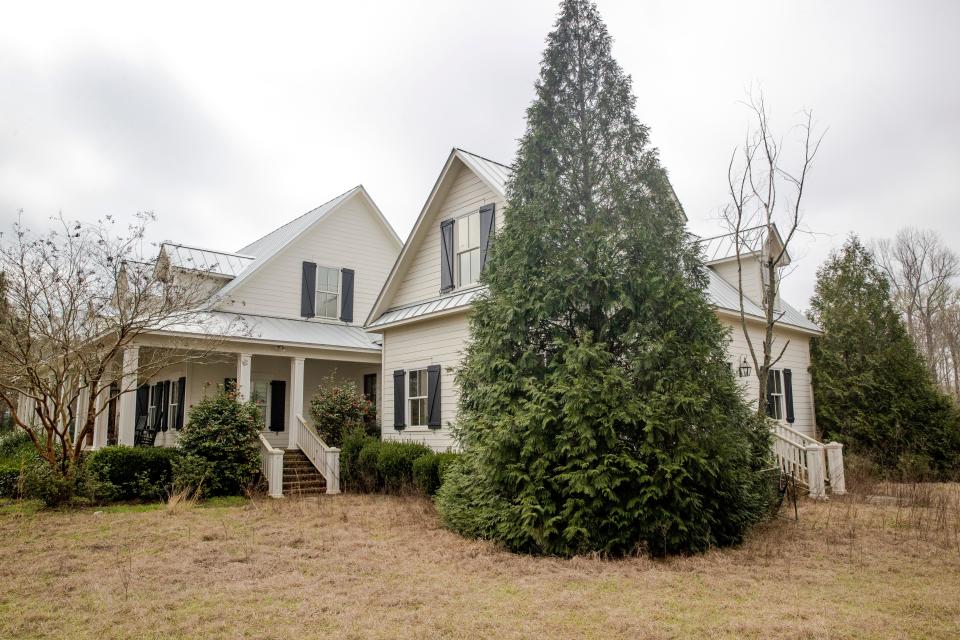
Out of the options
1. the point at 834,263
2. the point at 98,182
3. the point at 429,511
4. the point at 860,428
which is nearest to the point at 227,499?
the point at 429,511

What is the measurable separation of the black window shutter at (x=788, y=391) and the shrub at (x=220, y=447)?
13.3 metres

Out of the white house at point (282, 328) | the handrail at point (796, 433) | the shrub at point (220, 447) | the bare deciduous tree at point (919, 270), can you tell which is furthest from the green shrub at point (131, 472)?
the bare deciduous tree at point (919, 270)

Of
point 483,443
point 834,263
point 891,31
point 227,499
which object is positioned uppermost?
point 891,31

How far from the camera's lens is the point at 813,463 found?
38.3 ft

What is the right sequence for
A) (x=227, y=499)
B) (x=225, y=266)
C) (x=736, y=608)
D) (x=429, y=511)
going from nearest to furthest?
(x=736, y=608), (x=429, y=511), (x=227, y=499), (x=225, y=266)

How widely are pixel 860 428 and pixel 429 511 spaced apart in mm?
11590

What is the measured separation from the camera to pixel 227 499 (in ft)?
40.4

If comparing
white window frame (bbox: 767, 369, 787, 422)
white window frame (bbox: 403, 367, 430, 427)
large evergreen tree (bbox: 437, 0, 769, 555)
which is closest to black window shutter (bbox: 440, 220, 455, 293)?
white window frame (bbox: 403, 367, 430, 427)

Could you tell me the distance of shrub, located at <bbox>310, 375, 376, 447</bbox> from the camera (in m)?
15.3

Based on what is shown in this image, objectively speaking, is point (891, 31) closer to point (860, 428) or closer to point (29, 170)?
point (860, 428)

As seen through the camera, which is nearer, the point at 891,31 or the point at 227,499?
the point at 891,31

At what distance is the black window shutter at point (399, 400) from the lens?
14.8 m

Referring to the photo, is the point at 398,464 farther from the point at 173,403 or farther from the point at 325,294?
the point at 173,403

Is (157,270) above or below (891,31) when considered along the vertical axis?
below
